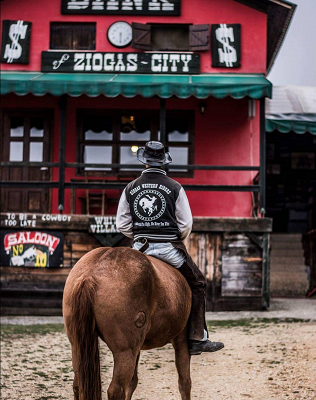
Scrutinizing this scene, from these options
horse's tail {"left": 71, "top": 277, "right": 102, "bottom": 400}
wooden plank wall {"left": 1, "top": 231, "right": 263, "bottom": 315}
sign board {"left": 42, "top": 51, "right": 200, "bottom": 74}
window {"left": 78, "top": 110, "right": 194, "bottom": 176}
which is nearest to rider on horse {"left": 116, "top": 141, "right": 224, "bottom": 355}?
horse's tail {"left": 71, "top": 277, "right": 102, "bottom": 400}

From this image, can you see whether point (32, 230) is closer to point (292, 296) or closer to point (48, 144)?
point (48, 144)

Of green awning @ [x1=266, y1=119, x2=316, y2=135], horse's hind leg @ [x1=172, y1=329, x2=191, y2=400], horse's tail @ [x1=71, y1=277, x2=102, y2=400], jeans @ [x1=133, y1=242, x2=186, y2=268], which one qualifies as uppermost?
green awning @ [x1=266, y1=119, x2=316, y2=135]

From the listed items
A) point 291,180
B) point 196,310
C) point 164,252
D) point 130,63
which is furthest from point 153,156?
point 291,180

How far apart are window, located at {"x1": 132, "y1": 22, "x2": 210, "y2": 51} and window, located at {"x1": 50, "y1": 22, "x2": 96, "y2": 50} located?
1.19 metres

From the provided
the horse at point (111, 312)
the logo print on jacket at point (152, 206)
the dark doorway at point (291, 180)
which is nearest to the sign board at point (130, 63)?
the dark doorway at point (291, 180)

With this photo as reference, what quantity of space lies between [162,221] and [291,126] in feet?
29.3

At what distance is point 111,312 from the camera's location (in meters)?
4.30

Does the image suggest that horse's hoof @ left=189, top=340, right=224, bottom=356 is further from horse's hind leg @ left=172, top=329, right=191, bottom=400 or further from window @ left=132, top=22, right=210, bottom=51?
window @ left=132, top=22, right=210, bottom=51

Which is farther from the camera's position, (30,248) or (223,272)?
(30,248)

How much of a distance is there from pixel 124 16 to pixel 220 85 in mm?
3920

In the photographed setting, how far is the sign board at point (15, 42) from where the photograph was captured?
15.0 m

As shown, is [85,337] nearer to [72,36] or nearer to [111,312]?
[111,312]

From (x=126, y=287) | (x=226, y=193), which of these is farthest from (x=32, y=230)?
(x=126, y=287)

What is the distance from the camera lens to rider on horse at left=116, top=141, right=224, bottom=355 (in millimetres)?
5387
